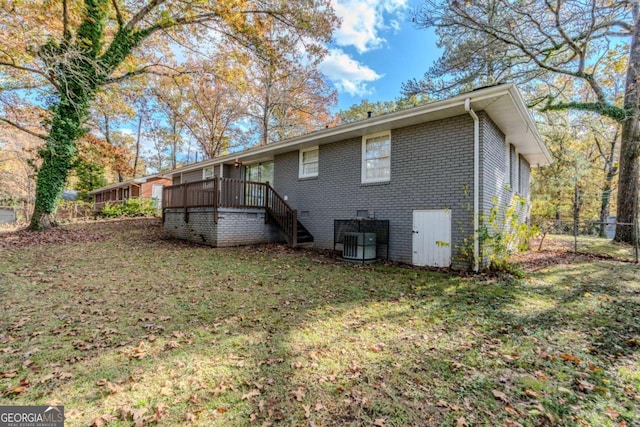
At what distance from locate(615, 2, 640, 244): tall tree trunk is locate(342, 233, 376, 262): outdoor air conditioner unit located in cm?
945

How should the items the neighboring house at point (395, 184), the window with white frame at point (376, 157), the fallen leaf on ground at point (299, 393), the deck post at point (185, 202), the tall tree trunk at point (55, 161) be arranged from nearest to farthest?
the fallen leaf on ground at point (299, 393)
the neighboring house at point (395, 184)
the window with white frame at point (376, 157)
the tall tree trunk at point (55, 161)
the deck post at point (185, 202)

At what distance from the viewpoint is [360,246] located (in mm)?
7543

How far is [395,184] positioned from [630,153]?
9.73m

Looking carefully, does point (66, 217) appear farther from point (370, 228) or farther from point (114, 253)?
point (370, 228)

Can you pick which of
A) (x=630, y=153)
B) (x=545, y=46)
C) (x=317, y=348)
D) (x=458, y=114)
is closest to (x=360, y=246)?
(x=458, y=114)

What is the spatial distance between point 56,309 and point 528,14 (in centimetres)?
1365

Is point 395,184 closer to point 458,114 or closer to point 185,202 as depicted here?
point 458,114

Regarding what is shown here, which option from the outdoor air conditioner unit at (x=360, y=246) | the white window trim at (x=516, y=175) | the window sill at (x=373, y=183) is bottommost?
the outdoor air conditioner unit at (x=360, y=246)

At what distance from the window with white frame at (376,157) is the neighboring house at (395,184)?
31mm

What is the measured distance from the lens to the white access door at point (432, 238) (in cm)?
687

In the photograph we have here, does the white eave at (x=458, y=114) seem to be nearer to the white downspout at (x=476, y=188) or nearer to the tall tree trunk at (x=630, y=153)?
the white downspout at (x=476, y=188)

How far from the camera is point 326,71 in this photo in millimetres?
20234

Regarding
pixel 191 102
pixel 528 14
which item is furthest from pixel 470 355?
pixel 191 102

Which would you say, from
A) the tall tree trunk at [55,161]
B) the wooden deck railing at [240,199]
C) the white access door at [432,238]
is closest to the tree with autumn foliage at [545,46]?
the white access door at [432,238]
